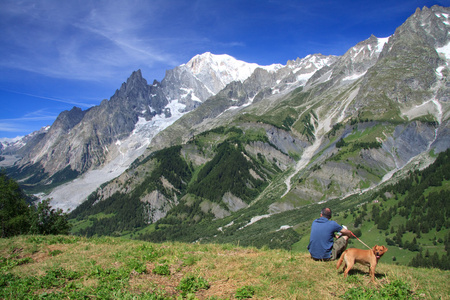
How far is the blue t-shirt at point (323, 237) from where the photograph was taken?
14490 mm

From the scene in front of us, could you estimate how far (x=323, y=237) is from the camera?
581 inches

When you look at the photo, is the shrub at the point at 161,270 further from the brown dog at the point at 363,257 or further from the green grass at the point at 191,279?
the brown dog at the point at 363,257

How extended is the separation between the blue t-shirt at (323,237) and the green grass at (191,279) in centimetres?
81

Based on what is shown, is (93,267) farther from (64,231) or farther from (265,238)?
(265,238)

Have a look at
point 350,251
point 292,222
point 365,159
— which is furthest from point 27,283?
point 365,159

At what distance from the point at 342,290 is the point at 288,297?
2.70m

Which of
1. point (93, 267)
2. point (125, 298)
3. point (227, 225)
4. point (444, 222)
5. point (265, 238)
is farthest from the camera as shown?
point (227, 225)

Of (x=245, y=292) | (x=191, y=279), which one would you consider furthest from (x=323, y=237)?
(x=191, y=279)

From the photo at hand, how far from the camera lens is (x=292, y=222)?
465 ft

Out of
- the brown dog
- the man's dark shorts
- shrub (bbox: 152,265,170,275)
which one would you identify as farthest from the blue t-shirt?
shrub (bbox: 152,265,170,275)

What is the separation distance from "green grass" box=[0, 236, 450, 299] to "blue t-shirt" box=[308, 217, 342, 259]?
81 cm

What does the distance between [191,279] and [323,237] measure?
25.9 ft

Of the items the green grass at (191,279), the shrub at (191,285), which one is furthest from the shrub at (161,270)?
the shrub at (191,285)

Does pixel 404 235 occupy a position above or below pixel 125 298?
below
